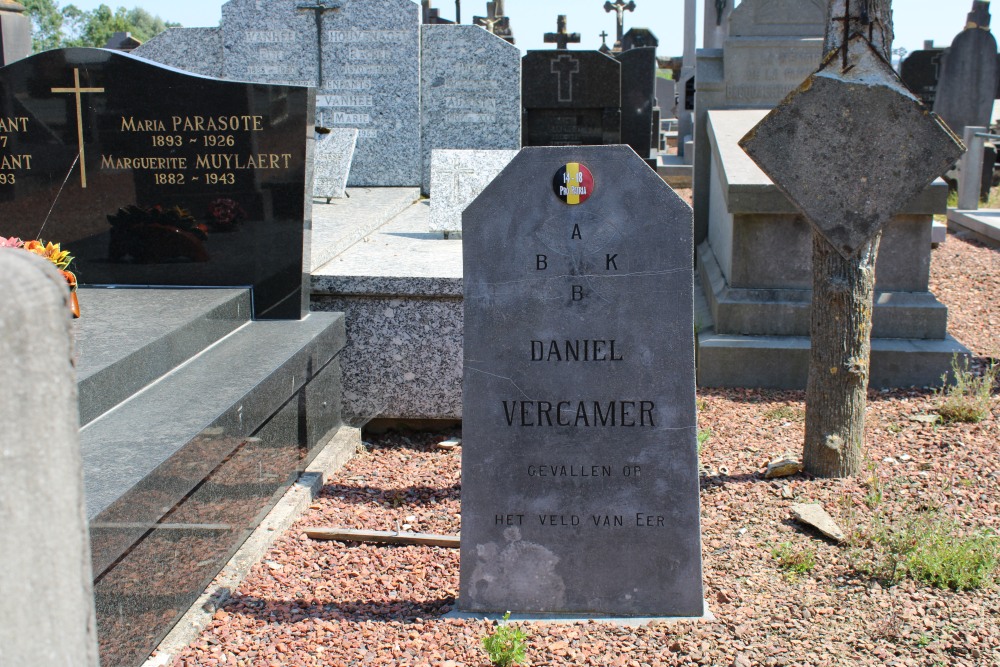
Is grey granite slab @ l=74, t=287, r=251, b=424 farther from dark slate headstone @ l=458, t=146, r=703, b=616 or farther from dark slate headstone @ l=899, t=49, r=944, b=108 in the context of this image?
dark slate headstone @ l=899, t=49, r=944, b=108

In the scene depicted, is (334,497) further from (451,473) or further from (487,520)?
(487,520)

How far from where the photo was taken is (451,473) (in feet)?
14.6

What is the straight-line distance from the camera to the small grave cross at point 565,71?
11172 mm

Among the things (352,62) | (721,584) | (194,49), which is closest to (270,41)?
(352,62)

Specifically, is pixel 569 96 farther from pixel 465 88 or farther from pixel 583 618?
pixel 583 618

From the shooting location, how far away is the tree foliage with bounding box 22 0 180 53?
200 ft

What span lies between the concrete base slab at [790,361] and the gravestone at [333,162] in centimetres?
303

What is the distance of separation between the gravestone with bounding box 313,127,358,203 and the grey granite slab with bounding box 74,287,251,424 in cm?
275

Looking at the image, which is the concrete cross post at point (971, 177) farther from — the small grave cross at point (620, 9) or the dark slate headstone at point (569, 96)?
the small grave cross at point (620, 9)

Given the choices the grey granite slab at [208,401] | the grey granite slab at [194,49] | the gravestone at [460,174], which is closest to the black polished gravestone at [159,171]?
the grey granite slab at [208,401]

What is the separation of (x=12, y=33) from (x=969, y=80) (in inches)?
452

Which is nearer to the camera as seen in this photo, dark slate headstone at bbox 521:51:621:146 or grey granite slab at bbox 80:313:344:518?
grey granite slab at bbox 80:313:344:518

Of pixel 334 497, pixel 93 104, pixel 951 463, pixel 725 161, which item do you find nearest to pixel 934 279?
pixel 725 161

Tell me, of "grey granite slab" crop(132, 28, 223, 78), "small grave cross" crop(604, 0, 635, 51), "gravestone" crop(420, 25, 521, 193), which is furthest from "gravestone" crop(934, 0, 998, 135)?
"small grave cross" crop(604, 0, 635, 51)
